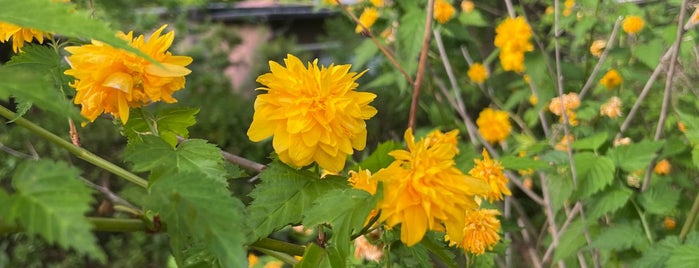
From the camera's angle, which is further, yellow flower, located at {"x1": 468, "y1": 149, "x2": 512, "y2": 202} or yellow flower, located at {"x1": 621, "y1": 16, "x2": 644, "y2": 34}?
yellow flower, located at {"x1": 621, "y1": 16, "x2": 644, "y2": 34}

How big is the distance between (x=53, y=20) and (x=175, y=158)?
17 centimetres

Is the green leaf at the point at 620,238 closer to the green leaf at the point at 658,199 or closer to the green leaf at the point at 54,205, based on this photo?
the green leaf at the point at 658,199

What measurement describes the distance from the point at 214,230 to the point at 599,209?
0.99 metres

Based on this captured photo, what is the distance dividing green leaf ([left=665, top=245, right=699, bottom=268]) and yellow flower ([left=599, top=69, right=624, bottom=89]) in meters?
1.03

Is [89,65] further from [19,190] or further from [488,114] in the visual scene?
[488,114]

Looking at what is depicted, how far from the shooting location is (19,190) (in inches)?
12.1

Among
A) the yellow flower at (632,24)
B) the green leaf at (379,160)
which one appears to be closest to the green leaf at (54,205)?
the green leaf at (379,160)

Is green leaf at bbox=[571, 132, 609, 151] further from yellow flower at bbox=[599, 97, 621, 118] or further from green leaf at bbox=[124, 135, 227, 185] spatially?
green leaf at bbox=[124, 135, 227, 185]

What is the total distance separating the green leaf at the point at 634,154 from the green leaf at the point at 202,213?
3.34 ft

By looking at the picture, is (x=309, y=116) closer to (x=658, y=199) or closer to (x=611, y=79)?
(x=658, y=199)

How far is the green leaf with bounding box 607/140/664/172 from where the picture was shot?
3.96ft

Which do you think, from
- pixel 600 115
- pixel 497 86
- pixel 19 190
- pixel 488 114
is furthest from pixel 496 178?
pixel 497 86

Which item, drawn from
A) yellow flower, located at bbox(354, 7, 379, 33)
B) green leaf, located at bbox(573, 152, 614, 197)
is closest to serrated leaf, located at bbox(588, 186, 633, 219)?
green leaf, located at bbox(573, 152, 614, 197)

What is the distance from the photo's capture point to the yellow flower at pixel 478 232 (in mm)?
700
